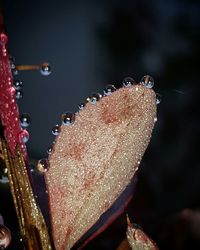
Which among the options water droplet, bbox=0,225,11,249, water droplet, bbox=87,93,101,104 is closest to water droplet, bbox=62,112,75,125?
water droplet, bbox=87,93,101,104

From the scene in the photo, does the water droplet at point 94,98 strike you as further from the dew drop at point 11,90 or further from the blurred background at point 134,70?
the blurred background at point 134,70

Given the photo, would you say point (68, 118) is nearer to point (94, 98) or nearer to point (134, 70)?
point (94, 98)

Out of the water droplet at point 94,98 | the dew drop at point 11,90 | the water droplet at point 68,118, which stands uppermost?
the dew drop at point 11,90

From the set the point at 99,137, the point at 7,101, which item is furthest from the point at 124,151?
the point at 7,101

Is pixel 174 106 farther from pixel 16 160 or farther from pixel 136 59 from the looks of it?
pixel 16 160

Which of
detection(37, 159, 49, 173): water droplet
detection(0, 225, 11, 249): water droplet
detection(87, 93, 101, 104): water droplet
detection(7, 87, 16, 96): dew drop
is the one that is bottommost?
detection(0, 225, 11, 249): water droplet

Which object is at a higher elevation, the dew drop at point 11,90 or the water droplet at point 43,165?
the dew drop at point 11,90

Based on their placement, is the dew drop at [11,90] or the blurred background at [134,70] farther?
the blurred background at [134,70]

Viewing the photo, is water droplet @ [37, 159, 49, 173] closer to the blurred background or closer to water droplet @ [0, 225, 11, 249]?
water droplet @ [0, 225, 11, 249]

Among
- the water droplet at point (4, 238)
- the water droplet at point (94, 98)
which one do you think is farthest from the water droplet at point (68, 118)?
the water droplet at point (4, 238)

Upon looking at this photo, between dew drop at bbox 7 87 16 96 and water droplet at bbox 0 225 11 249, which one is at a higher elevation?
dew drop at bbox 7 87 16 96
